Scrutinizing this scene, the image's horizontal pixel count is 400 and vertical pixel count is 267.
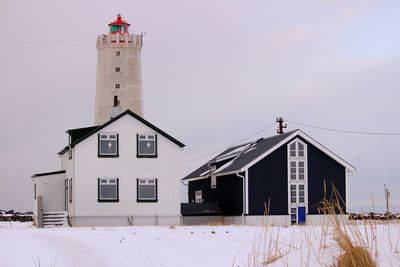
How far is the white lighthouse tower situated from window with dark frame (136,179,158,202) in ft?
43.0

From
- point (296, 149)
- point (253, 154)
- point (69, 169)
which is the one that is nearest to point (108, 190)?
point (69, 169)

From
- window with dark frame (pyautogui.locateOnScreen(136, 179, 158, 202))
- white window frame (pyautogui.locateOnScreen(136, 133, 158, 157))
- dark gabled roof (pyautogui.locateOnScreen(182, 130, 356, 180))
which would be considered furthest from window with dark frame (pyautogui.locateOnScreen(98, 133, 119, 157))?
dark gabled roof (pyautogui.locateOnScreen(182, 130, 356, 180))

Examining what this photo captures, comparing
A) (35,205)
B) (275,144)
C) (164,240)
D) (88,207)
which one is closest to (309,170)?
(275,144)

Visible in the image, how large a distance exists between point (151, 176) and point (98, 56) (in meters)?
19.1

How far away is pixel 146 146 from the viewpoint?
41000 millimetres

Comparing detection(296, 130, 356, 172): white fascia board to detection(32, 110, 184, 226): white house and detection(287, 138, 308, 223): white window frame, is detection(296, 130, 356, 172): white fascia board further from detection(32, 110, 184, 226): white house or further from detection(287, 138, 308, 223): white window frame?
detection(32, 110, 184, 226): white house

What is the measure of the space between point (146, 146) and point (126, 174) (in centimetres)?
196

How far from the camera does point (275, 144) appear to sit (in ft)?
138

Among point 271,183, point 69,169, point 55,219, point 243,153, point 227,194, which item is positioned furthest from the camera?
point 243,153

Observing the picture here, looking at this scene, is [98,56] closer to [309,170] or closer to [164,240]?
[309,170]

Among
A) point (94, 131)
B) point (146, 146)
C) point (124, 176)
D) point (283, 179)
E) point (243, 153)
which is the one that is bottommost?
point (283, 179)

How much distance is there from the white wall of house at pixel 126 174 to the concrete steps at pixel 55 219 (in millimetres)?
1560

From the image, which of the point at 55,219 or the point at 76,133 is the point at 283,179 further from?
the point at 55,219

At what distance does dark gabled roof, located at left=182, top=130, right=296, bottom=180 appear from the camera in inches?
1660
